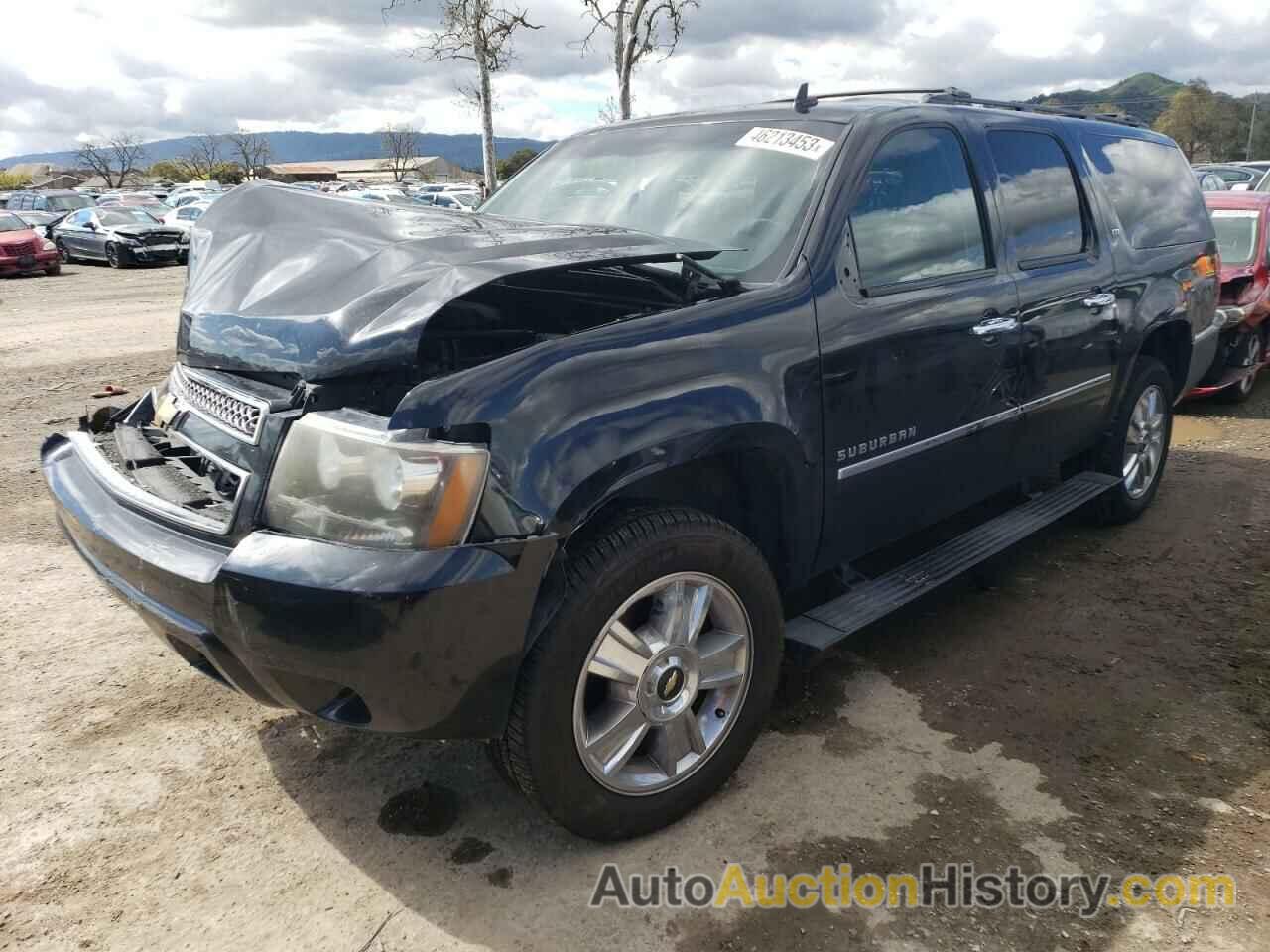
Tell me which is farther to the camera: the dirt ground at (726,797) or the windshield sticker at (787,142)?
the windshield sticker at (787,142)

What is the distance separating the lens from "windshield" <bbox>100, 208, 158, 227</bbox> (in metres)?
22.4

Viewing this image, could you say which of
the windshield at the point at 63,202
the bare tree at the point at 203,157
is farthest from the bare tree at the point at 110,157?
the windshield at the point at 63,202

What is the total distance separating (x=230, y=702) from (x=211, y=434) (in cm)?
113

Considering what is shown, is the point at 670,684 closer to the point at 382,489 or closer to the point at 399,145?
A: the point at 382,489

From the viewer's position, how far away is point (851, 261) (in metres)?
3.06

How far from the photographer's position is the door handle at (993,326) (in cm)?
345

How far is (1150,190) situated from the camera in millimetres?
4863

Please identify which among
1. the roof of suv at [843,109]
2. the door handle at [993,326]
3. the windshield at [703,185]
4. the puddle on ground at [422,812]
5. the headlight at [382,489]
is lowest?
the puddle on ground at [422,812]

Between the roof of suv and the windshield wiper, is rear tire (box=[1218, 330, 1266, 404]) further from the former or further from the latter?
the windshield wiper

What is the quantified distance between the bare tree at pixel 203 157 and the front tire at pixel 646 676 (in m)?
90.7

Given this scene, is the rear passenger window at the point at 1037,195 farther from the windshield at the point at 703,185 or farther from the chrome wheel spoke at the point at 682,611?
the chrome wheel spoke at the point at 682,611

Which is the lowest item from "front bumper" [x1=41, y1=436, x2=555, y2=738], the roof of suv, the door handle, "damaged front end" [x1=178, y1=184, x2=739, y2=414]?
"front bumper" [x1=41, y1=436, x2=555, y2=738]

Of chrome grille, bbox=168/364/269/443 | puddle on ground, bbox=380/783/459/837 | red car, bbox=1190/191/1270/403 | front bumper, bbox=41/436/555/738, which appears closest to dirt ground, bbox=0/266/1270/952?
puddle on ground, bbox=380/783/459/837

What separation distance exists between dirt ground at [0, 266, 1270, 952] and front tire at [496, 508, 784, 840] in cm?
18
